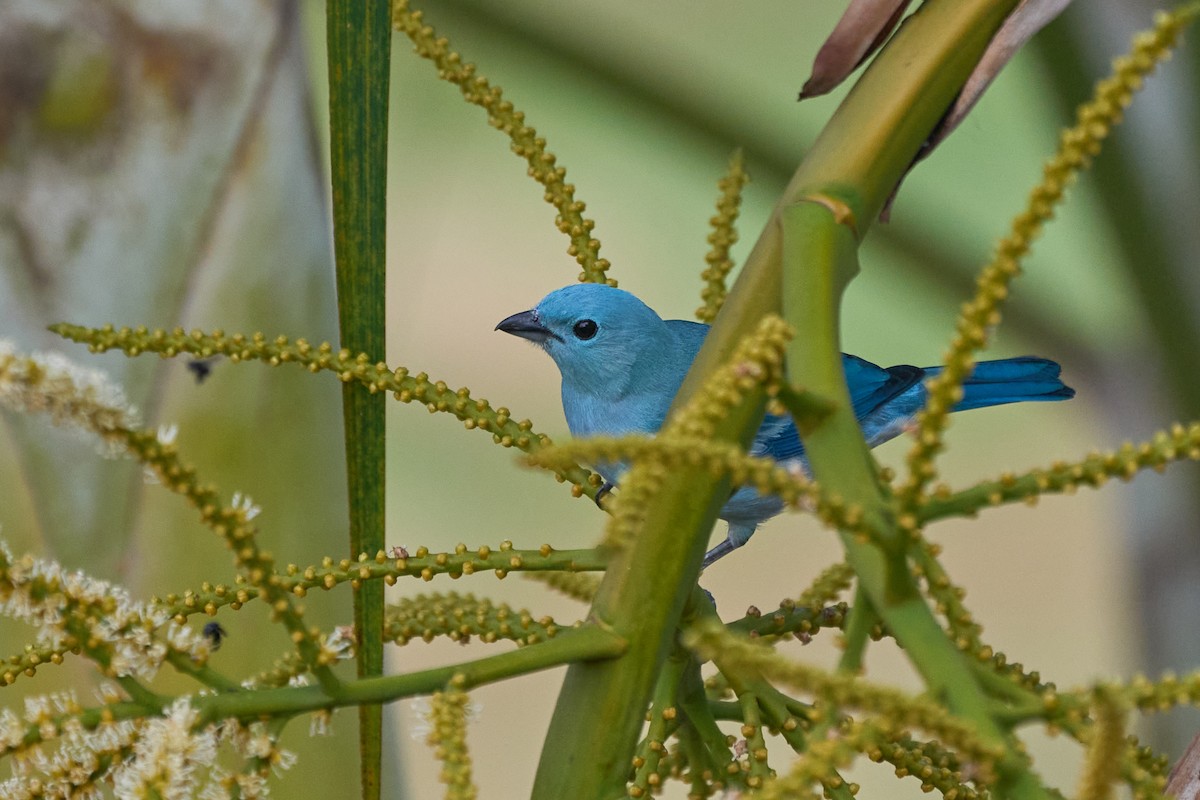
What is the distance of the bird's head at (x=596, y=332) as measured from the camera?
900mm

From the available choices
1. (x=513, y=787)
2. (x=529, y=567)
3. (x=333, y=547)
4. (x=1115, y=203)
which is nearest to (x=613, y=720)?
(x=529, y=567)

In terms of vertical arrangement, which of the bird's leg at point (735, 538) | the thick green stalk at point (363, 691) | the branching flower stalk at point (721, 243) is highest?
the bird's leg at point (735, 538)

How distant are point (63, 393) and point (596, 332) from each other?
661mm

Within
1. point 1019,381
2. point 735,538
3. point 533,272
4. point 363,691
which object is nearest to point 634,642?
point 363,691

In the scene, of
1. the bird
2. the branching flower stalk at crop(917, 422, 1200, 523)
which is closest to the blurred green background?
the bird

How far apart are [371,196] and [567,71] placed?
75 cm

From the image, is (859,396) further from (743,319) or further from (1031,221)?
(1031,221)

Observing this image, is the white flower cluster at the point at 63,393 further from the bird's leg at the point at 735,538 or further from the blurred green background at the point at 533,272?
the bird's leg at the point at 735,538

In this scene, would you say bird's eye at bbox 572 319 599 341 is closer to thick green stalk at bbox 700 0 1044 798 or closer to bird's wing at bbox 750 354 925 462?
bird's wing at bbox 750 354 925 462

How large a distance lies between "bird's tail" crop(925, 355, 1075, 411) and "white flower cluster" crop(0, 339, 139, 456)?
2.66 ft

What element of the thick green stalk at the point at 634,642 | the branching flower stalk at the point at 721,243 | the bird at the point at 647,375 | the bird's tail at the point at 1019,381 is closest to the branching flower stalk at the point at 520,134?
the branching flower stalk at the point at 721,243

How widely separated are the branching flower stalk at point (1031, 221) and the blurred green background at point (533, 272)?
50cm

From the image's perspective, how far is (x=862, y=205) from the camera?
0.37 m

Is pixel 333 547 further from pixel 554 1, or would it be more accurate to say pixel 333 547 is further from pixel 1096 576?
pixel 1096 576
